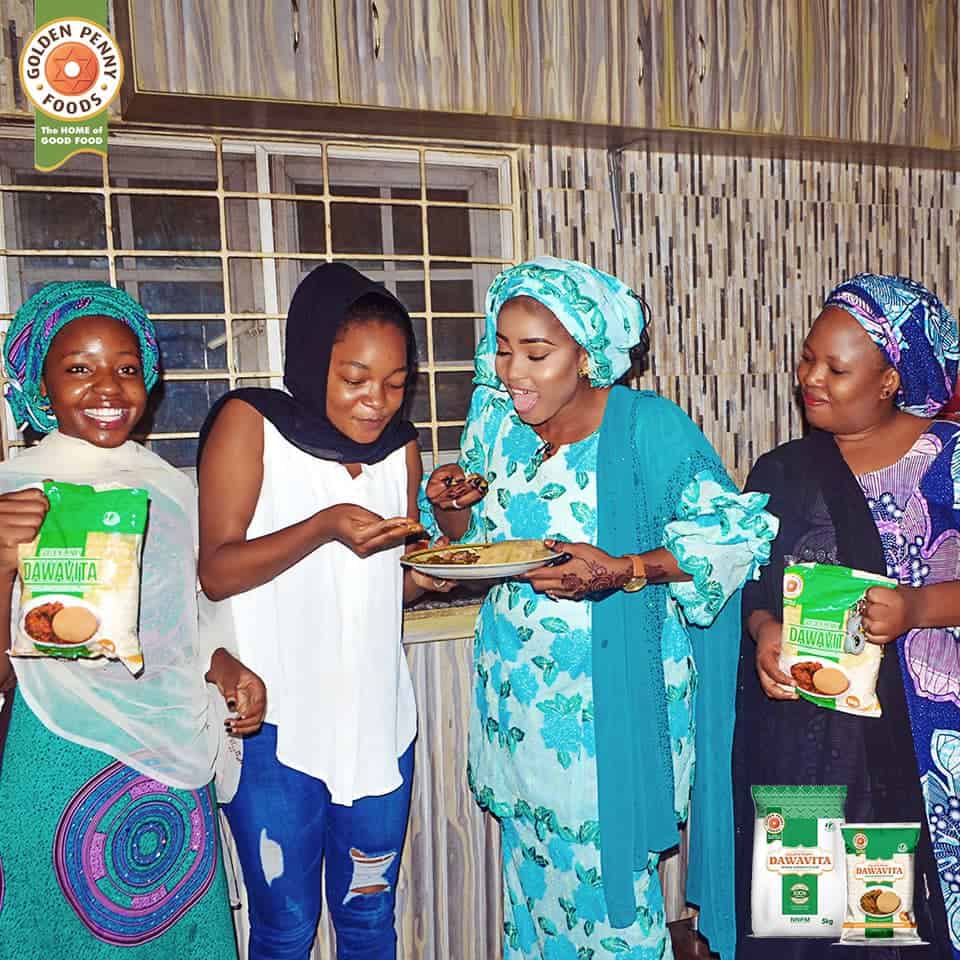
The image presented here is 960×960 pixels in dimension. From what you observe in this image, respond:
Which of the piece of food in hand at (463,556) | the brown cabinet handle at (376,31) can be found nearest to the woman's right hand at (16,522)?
the piece of food in hand at (463,556)

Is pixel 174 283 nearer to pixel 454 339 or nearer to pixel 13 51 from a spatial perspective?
pixel 13 51

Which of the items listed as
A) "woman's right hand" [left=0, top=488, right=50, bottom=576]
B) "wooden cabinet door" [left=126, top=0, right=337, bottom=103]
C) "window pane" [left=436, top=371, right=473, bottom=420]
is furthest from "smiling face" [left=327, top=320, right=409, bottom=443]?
"window pane" [left=436, top=371, right=473, bottom=420]

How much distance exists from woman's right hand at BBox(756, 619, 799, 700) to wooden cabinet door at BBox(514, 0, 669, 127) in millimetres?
1209

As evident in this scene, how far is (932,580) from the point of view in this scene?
1.72 meters

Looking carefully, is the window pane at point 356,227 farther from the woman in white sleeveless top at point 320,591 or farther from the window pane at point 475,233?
the woman in white sleeveless top at point 320,591

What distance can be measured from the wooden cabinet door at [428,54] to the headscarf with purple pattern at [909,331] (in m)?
0.89

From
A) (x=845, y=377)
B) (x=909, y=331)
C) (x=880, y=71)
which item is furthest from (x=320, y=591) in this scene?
(x=880, y=71)

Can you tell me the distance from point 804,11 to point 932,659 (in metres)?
1.60

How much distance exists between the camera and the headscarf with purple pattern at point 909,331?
1672 millimetres

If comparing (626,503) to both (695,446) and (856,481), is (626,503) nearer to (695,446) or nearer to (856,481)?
(695,446)

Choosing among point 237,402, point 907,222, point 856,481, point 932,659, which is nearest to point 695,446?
point 856,481

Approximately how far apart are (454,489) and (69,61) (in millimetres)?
1200

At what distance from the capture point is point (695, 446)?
1754mm

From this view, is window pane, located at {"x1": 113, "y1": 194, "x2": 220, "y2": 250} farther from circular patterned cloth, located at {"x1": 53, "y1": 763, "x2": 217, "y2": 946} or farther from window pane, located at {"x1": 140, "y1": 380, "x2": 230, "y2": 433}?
circular patterned cloth, located at {"x1": 53, "y1": 763, "x2": 217, "y2": 946}
